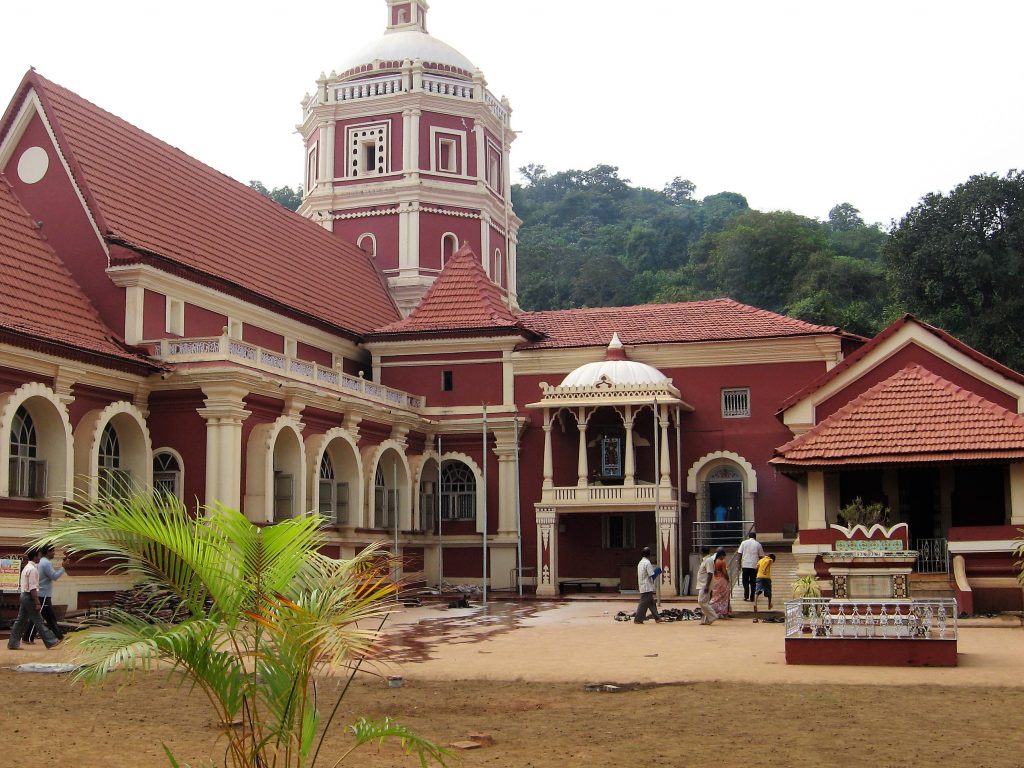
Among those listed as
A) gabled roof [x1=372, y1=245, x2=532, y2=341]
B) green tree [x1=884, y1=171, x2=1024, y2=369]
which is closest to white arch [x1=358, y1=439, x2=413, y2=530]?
gabled roof [x1=372, y1=245, x2=532, y2=341]

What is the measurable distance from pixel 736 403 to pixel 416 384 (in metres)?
8.81

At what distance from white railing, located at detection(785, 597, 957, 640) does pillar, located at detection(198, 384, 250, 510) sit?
43.8ft

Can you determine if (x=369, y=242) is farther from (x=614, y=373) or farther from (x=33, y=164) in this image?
(x=33, y=164)

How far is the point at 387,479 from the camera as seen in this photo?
110 feet

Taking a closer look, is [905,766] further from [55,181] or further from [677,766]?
[55,181]

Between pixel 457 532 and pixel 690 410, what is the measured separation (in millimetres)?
7118

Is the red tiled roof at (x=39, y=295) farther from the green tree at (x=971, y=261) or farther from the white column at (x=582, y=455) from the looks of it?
the green tree at (x=971, y=261)

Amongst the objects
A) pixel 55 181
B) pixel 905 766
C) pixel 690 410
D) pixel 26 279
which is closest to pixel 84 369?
pixel 26 279

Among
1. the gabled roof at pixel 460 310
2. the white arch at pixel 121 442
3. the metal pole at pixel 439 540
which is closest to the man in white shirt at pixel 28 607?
the white arch at pixel 121 442

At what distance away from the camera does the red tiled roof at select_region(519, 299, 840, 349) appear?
33.9 m

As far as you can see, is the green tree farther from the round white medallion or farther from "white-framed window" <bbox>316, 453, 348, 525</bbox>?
the round white medallion

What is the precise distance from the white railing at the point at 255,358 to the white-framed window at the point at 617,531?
699cm

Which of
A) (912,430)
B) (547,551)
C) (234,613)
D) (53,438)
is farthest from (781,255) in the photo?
(234,613)

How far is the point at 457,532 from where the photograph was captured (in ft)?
115
